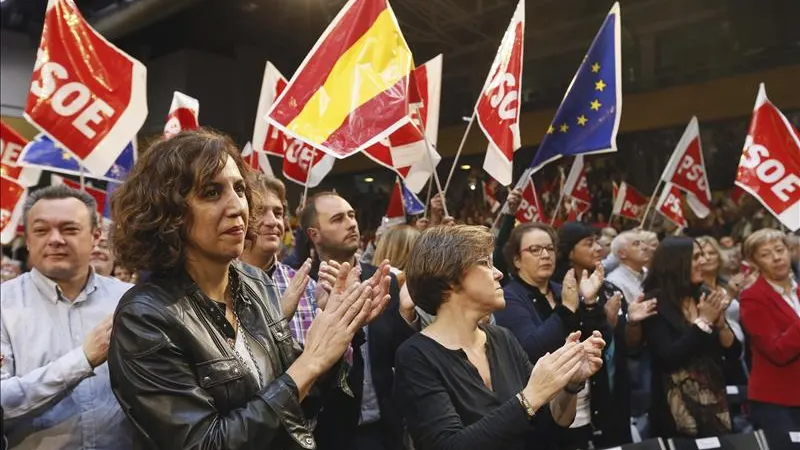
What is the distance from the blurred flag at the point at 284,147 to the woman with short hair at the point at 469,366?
3.14 m

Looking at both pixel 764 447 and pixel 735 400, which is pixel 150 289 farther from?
pixel 735 400

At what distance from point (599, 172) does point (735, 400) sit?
8.24 metres

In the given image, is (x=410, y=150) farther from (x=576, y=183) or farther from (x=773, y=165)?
(x=576, y=183)

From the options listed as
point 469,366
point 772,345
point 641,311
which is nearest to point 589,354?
point 469,366

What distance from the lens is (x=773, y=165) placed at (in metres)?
4.64

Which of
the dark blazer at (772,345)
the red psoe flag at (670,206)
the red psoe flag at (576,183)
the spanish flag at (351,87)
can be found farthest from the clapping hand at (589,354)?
the red psoe flag at (576,183)

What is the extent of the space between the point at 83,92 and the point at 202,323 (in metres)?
2.84

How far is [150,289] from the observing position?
158 centimetres

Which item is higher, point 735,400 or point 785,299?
point 785,299

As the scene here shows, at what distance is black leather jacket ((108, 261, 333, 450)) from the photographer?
145 centimetres

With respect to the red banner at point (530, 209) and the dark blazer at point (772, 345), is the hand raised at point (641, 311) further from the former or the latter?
the red banner at point (530, 209)

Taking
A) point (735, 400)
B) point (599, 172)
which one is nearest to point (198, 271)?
point (735, 400)

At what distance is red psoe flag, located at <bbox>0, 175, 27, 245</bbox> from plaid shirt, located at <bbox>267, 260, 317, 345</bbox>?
3.24m

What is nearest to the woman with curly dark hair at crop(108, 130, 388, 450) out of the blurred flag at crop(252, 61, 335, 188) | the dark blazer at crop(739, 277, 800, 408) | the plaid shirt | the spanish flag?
the plaid shirt
